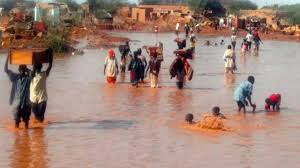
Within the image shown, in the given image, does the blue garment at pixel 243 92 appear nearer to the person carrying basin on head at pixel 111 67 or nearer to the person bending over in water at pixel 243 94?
the person bending over in water at pixel 243 94

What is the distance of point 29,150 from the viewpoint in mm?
11461

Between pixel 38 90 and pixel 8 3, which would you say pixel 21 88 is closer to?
pixel 38 90

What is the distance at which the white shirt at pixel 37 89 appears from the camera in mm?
13273

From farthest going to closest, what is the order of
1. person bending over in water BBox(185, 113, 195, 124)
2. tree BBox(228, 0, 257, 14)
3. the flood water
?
1. tree BBox(228, 0, 257, 14)
2. person bending over in water BBox(185, 113, 195, 124)
3. the flood water

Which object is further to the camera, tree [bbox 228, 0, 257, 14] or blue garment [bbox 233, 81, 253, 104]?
tree [bbox 228, 0, 257, 14]

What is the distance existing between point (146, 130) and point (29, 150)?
292 cm

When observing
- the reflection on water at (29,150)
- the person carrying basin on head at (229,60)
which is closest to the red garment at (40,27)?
the person carrying basin on head at (229,60)

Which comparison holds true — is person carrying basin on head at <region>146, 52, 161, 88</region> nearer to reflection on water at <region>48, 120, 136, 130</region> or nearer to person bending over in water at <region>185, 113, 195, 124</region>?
reflection on water at <region>48, 120, 136, 130</region>

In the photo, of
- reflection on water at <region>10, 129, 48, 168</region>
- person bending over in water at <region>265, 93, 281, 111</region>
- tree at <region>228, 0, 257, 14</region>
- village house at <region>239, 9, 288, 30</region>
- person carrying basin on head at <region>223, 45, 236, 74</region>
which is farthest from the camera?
tree at <region>228, 0, 257, 14</region>

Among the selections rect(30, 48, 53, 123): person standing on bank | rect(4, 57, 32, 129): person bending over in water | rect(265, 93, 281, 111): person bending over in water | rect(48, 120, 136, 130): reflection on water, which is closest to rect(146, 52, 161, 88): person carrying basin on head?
rect(265, 93, 281, 111): person bending over in water

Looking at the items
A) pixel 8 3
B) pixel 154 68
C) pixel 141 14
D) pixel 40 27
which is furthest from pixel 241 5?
pixel 154 68

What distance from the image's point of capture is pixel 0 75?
24.0 m

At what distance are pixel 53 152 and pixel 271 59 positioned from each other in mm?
26315

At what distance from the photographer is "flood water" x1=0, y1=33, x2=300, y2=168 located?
10953 mm
